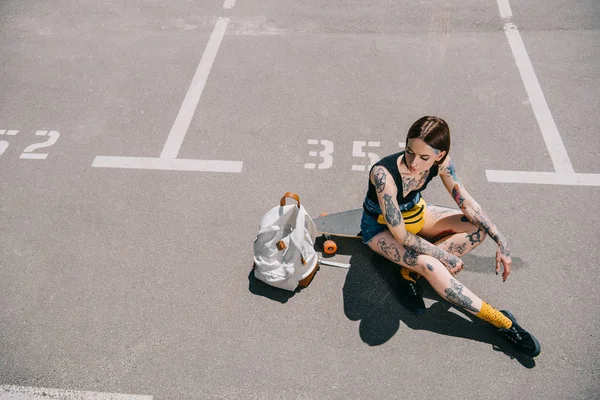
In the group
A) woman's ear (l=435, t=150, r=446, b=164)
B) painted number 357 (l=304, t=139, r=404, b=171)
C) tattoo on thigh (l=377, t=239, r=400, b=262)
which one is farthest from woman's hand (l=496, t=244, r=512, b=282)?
painted number 357 (l=304, t=139, r=404, b=171)

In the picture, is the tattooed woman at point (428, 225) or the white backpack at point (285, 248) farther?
the white backpack at point (285, 248)

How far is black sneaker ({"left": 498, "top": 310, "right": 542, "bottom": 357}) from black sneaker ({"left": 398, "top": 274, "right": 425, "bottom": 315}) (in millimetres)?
699

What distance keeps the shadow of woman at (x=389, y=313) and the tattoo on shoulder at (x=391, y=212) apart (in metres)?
0.85

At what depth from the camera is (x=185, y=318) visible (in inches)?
169

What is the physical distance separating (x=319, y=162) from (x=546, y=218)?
8.29 feet

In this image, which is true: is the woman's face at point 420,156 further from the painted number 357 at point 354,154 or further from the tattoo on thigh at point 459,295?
the painted number 357 at point 354,154

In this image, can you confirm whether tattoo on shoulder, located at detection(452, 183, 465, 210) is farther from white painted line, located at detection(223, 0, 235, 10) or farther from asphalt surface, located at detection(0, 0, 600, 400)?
white painted line, located at detection(223, 0, 235, 10)

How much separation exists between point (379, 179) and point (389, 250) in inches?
28.0

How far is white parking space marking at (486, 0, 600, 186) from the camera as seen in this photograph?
526 cm

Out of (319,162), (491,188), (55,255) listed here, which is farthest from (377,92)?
(55,255)

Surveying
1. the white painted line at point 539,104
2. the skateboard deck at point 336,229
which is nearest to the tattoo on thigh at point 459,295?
the skateboard deck at point 336,229

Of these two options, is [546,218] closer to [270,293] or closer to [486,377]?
[486,377]

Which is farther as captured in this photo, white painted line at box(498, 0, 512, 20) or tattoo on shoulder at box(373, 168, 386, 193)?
white painted line at box(498, 0, 512, 20)

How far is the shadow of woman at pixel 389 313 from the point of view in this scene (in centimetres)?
411
